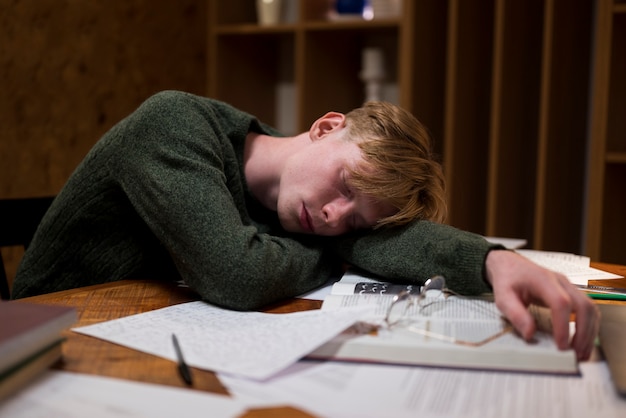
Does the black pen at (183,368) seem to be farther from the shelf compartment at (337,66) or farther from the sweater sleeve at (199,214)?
the shelf compartment at (337,66)

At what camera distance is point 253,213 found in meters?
1.33

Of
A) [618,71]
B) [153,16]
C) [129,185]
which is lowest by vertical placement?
[129,185]

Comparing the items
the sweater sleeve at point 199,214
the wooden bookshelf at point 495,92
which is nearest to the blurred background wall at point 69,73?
the wooden bookshelf at point 495,92

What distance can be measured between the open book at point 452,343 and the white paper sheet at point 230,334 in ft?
0.09

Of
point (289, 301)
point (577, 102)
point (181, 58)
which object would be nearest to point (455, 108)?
point (577, 102)

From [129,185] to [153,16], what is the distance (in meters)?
1.72

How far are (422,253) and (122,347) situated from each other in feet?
1.69

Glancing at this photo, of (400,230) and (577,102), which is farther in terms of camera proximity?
(577,102)

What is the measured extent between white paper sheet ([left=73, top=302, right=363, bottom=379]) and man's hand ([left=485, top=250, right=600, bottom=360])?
0.19 metres

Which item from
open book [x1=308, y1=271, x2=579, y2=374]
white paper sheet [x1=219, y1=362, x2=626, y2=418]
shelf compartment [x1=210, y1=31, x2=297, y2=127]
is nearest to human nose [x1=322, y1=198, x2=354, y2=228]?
open book [x1=308, y1=271, x2=579, y2=374]

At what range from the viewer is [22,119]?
2102 millimetres

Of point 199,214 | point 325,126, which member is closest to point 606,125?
point 325,126

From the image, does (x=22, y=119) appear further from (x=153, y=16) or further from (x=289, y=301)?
(x=289, y=301)

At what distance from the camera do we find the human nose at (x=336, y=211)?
1.11 metres
